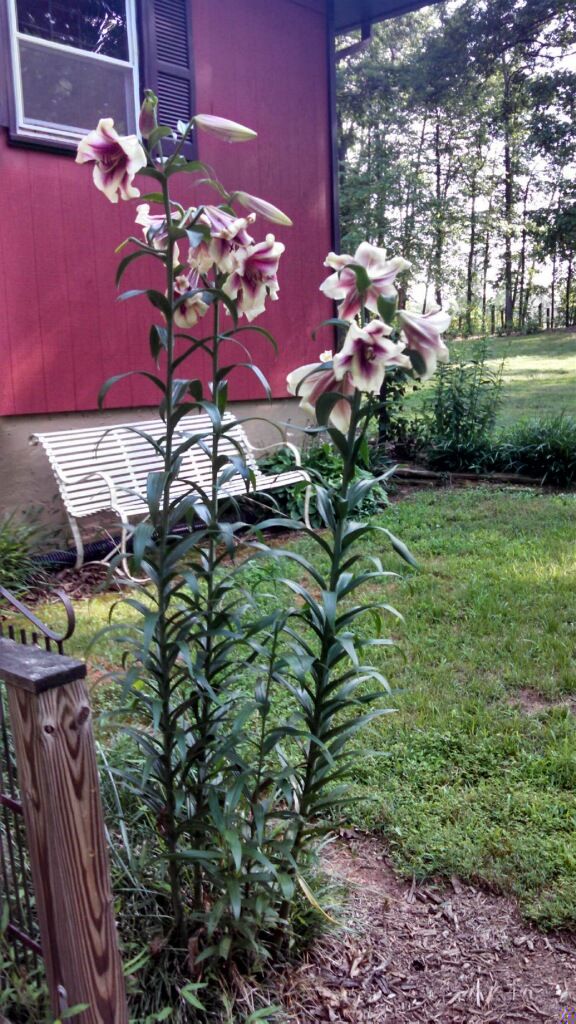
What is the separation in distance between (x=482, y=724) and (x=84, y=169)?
13.6ft

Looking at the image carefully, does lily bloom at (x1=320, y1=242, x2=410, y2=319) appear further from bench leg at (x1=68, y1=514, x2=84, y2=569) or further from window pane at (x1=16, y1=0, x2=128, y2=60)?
window pane at (x1=16, y1=0, x2=128, y2=60)

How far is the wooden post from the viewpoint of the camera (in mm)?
1216

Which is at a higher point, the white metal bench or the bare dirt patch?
the white metal bench

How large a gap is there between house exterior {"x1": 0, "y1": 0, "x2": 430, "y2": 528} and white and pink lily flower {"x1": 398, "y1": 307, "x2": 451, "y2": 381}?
387 cm

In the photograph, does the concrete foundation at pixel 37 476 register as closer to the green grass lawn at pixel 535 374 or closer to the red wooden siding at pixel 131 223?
the red wooden siding at pixel 131 223

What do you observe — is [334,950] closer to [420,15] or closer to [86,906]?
[86,906]

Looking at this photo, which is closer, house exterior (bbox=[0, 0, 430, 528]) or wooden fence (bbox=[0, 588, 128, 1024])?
wooden fence (bbox=[0, 588, 128, 1024])

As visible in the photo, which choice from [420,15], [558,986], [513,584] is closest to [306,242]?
[513,584]

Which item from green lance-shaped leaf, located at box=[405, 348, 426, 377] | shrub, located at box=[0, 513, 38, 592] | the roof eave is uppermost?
the roof eave

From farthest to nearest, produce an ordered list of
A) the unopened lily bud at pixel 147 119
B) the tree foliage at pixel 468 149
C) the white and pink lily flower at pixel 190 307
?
the tree foliage at pixel 468 149 → the white and pink lily flower at pixel 190 307 → the unopened lily bud at pixel 147 119

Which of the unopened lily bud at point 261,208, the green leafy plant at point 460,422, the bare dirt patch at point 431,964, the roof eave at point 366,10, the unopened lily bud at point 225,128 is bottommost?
the bare dirt patch at point 431,964

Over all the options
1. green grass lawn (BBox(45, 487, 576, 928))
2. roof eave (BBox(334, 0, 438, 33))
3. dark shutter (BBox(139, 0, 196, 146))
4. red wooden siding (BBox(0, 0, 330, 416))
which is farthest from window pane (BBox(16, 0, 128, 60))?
green grass lawn (BBox(45, 487, 576, 928))

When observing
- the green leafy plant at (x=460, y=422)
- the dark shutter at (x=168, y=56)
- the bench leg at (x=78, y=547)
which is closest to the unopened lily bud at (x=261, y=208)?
the bench leg at (x=78, y=547)

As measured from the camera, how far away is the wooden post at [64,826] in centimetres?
122
